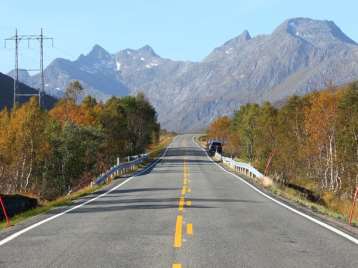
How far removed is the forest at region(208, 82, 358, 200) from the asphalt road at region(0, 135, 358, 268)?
3374 cm

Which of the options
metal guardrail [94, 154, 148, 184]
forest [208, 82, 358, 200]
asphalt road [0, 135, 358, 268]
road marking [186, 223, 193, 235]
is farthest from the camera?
forest [208, 82, 358, 200]

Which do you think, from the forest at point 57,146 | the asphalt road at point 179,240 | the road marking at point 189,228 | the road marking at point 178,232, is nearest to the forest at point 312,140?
the forest at point 57,146

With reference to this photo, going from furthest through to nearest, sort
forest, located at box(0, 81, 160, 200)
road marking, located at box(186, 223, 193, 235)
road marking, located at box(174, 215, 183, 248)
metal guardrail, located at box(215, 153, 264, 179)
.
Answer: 1. forest, located at box(0, 81, 160, 200)
2. metal guardrail, located at box(215, 153, 264, 179)
3. road marking, located at box(186, 223, 193, 235)
4. road marking, located at box(174, 215, 183, 248)

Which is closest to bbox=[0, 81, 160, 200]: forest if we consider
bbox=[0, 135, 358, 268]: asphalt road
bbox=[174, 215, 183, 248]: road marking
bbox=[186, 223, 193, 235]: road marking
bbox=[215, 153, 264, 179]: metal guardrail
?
bbox=[215, 153, 264, 179]: metal guardrail

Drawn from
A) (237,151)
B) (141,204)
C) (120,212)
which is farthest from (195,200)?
(237,151)

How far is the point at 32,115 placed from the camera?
74.4 m

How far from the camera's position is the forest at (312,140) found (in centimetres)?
5997

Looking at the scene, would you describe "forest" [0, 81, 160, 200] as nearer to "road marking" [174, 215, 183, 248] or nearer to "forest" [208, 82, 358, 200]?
"forest" [208, 82, 358, 200]

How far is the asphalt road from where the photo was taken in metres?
8.77

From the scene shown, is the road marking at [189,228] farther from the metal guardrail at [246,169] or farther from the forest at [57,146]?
the forest at [57,146]

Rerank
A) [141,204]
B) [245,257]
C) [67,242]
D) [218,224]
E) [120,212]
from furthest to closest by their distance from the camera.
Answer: [141,204]
[120,212]
[218,224]
[67,242]
[245,257]

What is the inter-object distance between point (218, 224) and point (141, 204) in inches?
225

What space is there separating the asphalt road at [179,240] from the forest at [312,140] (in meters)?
33.7

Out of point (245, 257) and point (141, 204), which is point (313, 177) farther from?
point (245, 257)
